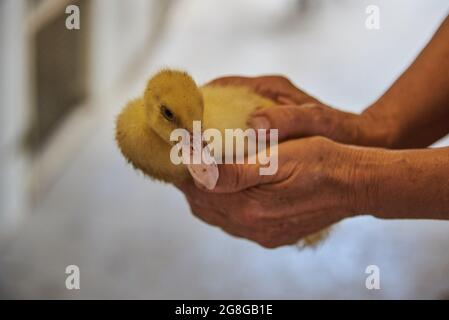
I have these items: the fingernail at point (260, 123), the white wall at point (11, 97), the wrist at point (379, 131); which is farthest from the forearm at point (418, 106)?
the white wall at point (11, 97)

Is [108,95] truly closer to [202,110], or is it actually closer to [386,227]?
[202,110]

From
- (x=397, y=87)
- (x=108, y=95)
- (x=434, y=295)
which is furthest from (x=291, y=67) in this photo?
(x=434, y=295)

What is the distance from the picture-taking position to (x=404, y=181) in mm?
850

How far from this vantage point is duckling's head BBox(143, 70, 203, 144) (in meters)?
0.79

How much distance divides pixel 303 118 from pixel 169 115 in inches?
7.8

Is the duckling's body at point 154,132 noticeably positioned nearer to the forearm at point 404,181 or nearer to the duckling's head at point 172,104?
the duckling's head at point 172,104

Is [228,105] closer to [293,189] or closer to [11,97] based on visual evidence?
[293,189]

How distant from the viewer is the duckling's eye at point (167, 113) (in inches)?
31.5

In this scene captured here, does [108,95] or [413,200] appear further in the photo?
[108,95]

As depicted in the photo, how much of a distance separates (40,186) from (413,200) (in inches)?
22.6

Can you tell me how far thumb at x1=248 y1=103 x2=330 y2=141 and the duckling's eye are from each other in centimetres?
12

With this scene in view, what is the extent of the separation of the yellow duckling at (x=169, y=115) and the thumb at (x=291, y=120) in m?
0.02

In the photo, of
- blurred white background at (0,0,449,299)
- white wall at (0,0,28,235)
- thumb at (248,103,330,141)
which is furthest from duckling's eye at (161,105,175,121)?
white wall at (0,0,28,235)

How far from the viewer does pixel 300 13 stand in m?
1.07
